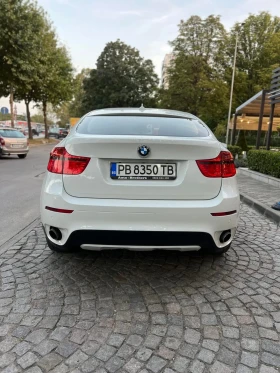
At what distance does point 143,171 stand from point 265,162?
8412 mm

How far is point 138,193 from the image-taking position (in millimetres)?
2568

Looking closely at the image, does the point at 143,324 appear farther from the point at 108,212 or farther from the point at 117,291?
the point at 108,212

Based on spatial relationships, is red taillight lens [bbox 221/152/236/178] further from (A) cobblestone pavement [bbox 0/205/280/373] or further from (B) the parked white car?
(A) cobblestone pavement [bbox 0/205/280/373]

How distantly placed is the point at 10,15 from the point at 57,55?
32.0ft

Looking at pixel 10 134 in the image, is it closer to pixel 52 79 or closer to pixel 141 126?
pixel 52 79

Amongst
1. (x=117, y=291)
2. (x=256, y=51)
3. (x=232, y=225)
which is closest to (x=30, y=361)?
(x=117, y=291)

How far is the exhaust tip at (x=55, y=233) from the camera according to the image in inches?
107

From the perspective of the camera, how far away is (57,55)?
2828 cm

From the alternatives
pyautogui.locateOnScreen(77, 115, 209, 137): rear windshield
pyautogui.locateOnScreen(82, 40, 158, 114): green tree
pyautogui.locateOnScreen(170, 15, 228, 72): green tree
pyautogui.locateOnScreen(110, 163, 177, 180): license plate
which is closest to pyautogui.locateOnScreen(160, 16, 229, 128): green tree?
pyautogui.locateOnScreen(170, 15, 228, 72): green tree

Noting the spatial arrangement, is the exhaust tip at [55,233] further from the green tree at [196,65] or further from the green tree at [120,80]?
the green tree at [120,80]

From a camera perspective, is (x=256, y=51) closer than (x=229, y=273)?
No

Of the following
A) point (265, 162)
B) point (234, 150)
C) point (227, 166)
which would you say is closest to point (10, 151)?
point (234, 150)

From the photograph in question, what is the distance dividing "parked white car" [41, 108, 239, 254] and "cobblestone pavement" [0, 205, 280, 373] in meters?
0.46

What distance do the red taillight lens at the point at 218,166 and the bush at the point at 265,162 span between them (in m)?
6.93
